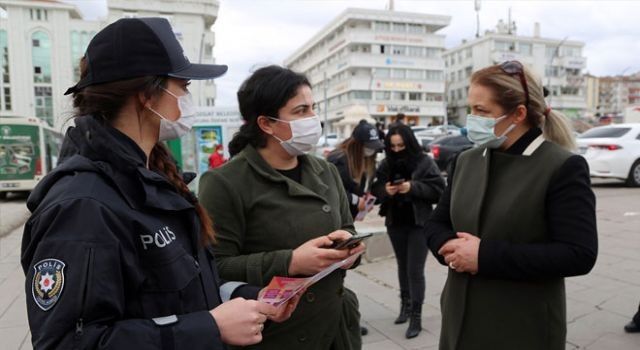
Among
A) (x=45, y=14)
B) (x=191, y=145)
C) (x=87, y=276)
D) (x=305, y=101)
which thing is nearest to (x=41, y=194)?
(x=87, y=276)

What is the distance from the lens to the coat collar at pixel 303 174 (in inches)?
89.4

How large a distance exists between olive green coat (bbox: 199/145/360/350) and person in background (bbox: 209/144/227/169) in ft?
27.1

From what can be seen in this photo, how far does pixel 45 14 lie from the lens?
47.8m

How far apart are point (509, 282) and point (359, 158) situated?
3.31m

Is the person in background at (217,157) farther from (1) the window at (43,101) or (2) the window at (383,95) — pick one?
(2) the window at (383,95)

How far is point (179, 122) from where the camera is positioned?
5.39ft

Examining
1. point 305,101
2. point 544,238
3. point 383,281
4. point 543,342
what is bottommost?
point 383,281

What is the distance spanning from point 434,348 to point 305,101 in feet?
8.53

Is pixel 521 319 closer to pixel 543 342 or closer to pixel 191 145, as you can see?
pixel 543 342

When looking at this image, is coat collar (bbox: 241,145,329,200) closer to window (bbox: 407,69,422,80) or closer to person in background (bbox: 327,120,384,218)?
person in background (bbox: 327,120,384,218)

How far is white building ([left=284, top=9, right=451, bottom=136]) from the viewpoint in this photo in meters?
67.4

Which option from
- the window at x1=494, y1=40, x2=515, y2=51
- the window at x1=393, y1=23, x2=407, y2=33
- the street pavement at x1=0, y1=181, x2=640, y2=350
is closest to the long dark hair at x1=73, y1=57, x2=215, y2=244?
the street pavement at x1=0, y1=181, x2=640, y2=350

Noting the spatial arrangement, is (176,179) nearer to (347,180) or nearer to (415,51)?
(347,180)

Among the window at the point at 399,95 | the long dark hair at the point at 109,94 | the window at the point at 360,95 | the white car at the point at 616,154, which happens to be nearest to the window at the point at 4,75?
the window at the point at 360,95
